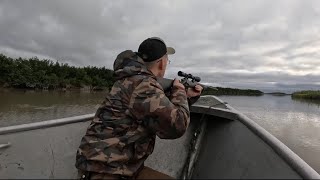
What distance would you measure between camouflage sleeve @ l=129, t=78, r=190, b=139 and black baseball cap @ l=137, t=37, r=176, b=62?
0.23 meters

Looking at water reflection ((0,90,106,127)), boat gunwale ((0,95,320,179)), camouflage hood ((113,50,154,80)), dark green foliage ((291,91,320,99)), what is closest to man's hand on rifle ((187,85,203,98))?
camouflage hood ((113,50,154,80))

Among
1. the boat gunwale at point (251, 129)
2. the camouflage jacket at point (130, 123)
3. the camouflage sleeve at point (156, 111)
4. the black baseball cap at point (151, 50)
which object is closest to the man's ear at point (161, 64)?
the black baseball cap at point (151, 50)

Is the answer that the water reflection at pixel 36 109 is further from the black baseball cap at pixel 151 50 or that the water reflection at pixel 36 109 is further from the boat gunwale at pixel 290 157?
the boat gunwale at pixel 290 157

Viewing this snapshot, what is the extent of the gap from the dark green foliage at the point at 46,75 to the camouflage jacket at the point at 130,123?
33316 millimetres

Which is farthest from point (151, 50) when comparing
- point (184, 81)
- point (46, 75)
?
point (46, 75)

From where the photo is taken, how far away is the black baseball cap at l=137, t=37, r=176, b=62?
6.64 feet

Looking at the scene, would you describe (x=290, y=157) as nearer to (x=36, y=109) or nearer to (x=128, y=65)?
(x=128, y=65)

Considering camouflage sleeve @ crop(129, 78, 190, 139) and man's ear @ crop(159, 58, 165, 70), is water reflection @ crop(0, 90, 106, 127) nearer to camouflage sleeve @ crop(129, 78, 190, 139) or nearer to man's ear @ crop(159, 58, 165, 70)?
man's ear @ crop(159, 58, 165, 70)

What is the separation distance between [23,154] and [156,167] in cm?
151

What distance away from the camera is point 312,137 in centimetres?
1683

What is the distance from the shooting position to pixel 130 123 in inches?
73.0

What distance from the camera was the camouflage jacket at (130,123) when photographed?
177 cm

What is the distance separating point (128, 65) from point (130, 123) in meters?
0.36

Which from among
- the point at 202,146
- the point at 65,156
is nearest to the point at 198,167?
the point at 202,146
